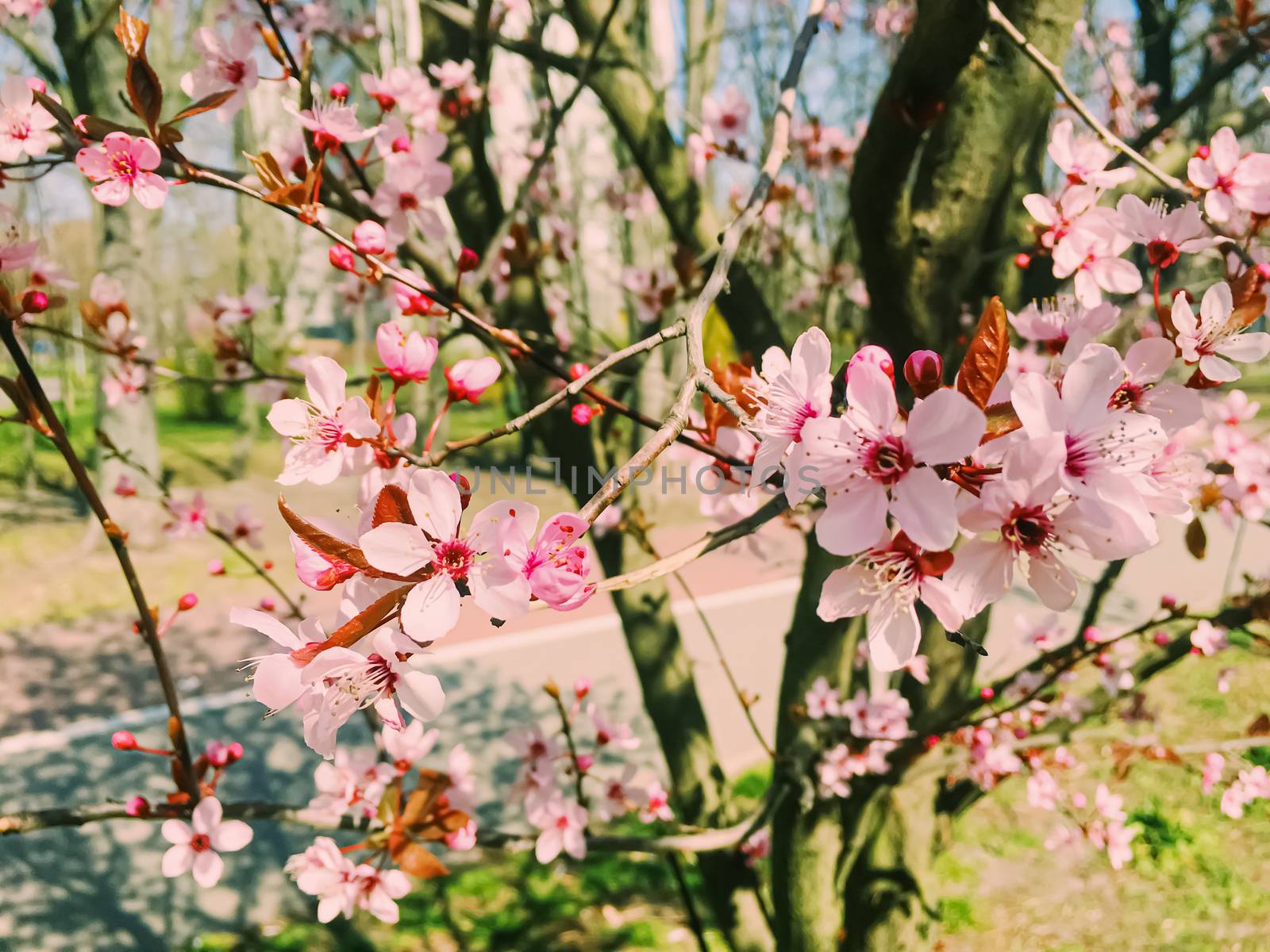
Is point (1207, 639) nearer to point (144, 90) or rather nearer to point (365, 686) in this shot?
point (365, 686)

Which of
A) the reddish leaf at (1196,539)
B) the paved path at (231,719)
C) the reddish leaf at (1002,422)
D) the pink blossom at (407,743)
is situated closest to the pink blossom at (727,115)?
the paved path at (231,719)

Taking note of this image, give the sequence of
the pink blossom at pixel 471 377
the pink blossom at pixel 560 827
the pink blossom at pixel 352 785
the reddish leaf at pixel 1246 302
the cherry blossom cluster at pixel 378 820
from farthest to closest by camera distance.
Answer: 1. the pink blossom at pixel 560 827
2. the pink blossom at pixel 352 785
3. the cherry blossom cluster at pixel 378 820
4. the pink blossom at pixel 471 377
5. the reddish leaf at pixel 1246 302

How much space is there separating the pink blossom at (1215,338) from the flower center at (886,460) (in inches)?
19.2

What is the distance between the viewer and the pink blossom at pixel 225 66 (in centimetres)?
145

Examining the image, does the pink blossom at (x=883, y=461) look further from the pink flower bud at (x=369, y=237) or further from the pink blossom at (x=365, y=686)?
the pink flower bud at (x=369, y=237)

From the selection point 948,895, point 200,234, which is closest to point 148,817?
point 948,895

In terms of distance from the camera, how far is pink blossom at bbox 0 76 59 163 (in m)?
1.16

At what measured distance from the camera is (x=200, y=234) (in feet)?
62.6

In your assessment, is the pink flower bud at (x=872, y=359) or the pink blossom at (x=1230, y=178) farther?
the pink blossom at (x=1230, y=178)

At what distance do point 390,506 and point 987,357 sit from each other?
558 mm

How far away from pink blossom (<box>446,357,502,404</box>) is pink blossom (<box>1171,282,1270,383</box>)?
35.4 inches

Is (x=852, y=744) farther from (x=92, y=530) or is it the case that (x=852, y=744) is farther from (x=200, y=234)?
(x=200, y=234)

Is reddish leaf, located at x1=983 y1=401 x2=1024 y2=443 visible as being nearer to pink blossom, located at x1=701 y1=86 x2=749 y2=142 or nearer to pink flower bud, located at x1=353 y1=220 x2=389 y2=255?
pink flower bud, located at x1=353 y1=220 x2=389 y2=255

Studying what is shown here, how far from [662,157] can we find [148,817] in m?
1.95
